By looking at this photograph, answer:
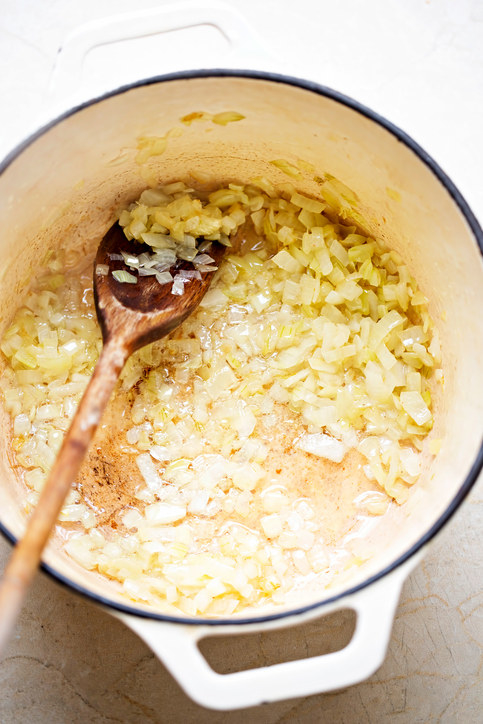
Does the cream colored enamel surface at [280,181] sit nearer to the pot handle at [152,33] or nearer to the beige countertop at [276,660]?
the pot handle at [152,33]

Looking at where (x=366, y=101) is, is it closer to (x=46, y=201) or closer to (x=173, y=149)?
(x=173, y=149)

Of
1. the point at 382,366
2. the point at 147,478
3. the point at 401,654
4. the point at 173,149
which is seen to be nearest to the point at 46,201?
the point at 173,149

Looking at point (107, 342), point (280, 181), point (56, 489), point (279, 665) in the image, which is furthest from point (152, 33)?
point (279, 665)

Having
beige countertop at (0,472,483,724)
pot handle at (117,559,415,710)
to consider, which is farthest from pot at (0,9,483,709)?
beige countertop at (0,472,483,724)

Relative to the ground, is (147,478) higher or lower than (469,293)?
lower

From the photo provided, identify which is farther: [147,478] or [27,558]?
[147,478]

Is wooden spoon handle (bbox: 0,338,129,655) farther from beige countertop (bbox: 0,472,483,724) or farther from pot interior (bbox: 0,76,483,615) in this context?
beige countertop (bbox: 0,472,483,724)

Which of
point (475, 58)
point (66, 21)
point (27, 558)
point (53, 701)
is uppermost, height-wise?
point (475, 58)
